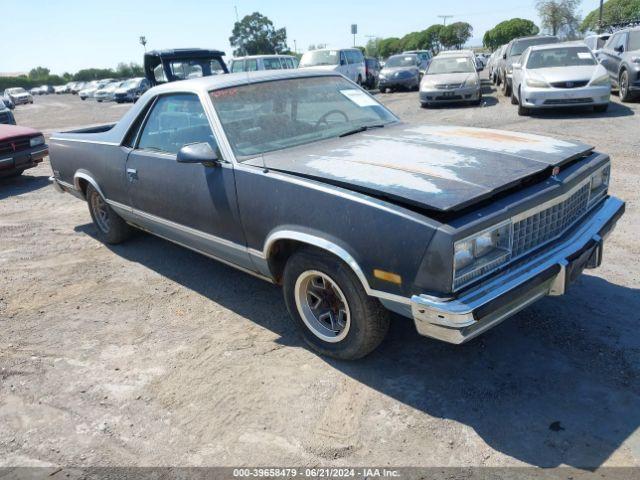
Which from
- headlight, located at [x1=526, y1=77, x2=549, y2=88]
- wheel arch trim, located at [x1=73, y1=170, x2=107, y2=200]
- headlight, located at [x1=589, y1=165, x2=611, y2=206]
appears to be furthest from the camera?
headlight, located at [x1=526, y1=77, x2=549, y2=88]

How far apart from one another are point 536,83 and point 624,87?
9.01 ft

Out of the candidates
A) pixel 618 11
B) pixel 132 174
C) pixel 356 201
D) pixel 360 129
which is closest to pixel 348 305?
pixel 356 201

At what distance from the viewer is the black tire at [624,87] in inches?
455

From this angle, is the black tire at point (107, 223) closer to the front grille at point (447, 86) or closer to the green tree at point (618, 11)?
the front grille at point (447, 86)

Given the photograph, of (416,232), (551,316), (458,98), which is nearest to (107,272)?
(416,232)

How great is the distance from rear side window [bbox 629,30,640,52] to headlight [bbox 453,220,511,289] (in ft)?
39.2

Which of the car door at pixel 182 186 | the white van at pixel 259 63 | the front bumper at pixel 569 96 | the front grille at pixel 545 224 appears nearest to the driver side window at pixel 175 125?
the car door at pixel 182 186

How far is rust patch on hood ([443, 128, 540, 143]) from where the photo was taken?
11.7ft

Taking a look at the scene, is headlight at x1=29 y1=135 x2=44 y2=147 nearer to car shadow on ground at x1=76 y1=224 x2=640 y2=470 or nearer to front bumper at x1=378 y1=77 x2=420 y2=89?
car shadow on ground at x1=76 y1=224 x2=640 y2=470

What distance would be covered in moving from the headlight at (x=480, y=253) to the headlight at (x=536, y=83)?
9.12 m

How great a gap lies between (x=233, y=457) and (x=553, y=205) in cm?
212

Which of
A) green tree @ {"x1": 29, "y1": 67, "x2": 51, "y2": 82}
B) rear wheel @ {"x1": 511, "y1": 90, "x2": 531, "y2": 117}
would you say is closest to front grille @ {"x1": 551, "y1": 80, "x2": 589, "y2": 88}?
rear wheel @ {"x1": 511, "y1": 90, "x2": 531, "y2": 117}

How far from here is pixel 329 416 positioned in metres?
2.72

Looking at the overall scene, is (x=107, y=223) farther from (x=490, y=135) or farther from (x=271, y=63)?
(x=271, y=63)
